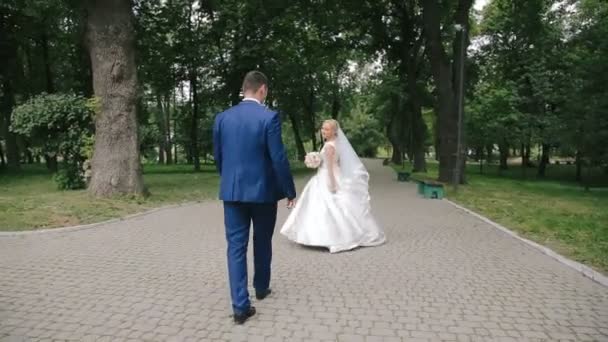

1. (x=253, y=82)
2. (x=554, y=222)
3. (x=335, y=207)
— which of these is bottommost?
(x=554, y=222)

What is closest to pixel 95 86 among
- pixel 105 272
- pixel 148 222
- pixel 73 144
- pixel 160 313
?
pixel 73 144

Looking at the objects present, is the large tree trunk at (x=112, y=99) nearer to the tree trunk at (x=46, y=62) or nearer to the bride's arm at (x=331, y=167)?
the bride's arm at (x=331, y=167)

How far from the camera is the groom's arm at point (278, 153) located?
13.7 feet

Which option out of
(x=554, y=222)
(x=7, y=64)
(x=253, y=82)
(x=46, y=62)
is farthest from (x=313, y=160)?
(x=46, y=62)

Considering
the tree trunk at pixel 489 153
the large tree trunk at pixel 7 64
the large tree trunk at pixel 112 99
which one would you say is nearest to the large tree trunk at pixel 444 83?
the large tree trunk at pixel 112 99

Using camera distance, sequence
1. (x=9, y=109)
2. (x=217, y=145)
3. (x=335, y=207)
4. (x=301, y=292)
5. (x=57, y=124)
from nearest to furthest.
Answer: (x=217, y=145) → (x=301, y=292) → (x=335, y=207) → (x=57, y=124) → (x=9, y=109)

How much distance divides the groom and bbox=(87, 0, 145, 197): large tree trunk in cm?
846

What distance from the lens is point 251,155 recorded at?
4.19 metres

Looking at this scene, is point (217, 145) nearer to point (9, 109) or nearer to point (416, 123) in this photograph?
point (416, 123)

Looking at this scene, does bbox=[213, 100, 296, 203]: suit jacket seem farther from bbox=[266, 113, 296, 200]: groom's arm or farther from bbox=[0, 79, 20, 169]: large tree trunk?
bbox=[0, 79, 20, 169]: large tree trunk

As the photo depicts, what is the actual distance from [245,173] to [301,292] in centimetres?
158

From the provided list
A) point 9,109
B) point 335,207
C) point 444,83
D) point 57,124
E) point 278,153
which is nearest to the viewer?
point 278,153

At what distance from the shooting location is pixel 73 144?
1388 centimetres

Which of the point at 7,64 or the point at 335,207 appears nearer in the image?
the point at 335,207
